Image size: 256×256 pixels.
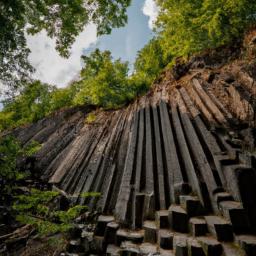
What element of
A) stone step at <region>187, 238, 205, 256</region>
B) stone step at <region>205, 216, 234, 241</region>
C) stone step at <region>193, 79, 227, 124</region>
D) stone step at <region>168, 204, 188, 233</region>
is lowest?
stone step at <region>187, 238, 205, 256</region>

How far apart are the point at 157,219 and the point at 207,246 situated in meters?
1.32

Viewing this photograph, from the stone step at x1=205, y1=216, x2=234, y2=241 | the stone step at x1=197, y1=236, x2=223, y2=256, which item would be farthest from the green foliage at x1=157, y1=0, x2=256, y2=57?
the stone step at x1=197, y1=236, x2=223, y2=256

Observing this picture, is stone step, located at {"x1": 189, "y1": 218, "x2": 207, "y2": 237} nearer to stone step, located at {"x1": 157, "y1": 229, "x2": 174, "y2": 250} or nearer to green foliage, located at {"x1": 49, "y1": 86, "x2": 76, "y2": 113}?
stone step, located at {"x1": 157, "y1": 229, "x2": 174, "y2": 250}

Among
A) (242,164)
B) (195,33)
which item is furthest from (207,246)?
(195,33)

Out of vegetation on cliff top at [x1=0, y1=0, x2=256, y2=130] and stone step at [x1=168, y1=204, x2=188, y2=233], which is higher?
vegetation on cliff top at [x1=0, y1=0, x2=256, y2=130]

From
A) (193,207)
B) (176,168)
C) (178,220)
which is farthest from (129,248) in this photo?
(176,168)

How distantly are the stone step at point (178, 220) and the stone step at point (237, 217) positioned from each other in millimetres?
696

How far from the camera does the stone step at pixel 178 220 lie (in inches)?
165

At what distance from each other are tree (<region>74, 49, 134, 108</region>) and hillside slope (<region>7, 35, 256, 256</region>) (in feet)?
20.4

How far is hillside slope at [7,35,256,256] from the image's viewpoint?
3.91 metres

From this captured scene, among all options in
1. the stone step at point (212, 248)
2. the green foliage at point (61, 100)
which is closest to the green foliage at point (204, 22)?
the stone step at point (212, 248)

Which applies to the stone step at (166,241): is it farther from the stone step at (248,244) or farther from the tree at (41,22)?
the tree at (41,22)

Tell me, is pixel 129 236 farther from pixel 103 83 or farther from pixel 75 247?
pixel 103 83

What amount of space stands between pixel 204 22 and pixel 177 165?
414 inches
